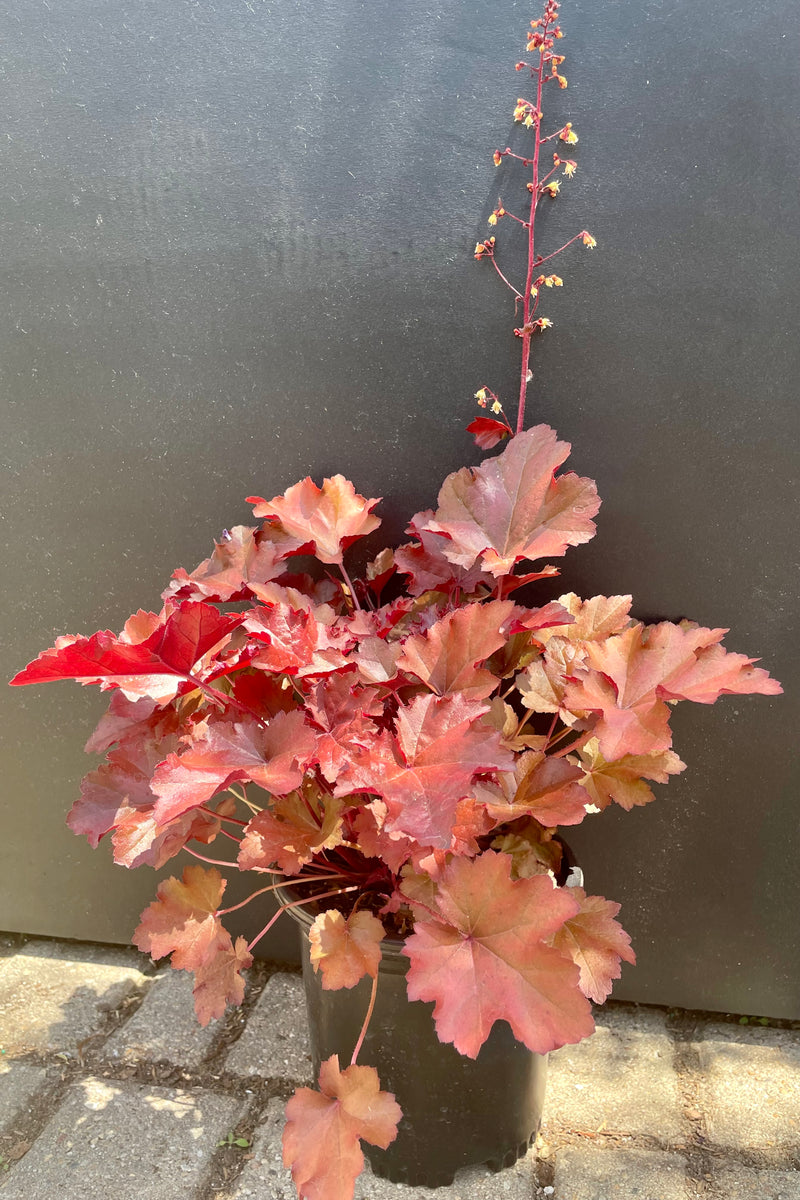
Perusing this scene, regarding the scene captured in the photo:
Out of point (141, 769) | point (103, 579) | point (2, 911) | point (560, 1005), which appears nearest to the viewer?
point (560, 1005)

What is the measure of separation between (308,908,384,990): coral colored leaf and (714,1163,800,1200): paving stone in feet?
2.14

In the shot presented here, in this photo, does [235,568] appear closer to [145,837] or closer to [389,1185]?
[145,837]

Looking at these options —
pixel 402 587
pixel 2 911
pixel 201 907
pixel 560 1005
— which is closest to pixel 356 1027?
pixel 201 907

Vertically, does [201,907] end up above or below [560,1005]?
below

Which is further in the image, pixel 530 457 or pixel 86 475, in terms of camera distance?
pixel 86 475

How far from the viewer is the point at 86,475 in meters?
1.35

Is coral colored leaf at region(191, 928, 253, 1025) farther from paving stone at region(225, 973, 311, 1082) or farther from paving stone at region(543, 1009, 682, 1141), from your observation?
paving stone at region(543, 1009, 682, 1141)

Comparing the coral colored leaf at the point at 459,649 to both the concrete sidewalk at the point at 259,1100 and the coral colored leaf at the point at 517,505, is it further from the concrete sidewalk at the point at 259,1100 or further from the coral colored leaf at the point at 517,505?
the concrete sidewalk at the point at 259,1100

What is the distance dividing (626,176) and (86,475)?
36.2 inches

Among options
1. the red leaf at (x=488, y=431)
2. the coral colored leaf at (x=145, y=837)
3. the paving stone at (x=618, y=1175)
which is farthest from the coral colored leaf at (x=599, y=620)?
the paving stone at (x=618, y=1175)

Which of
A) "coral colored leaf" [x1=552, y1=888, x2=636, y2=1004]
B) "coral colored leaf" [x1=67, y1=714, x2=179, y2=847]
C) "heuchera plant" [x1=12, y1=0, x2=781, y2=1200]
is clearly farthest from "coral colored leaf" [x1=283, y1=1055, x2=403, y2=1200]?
"coral colored leaf" [x1=67, y1=714, x2=179, y2=847]

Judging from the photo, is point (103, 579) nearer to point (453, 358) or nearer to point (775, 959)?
point (453, 358)

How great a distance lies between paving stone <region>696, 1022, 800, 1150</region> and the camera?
3.90ft

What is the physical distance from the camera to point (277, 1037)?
135 centimetres
